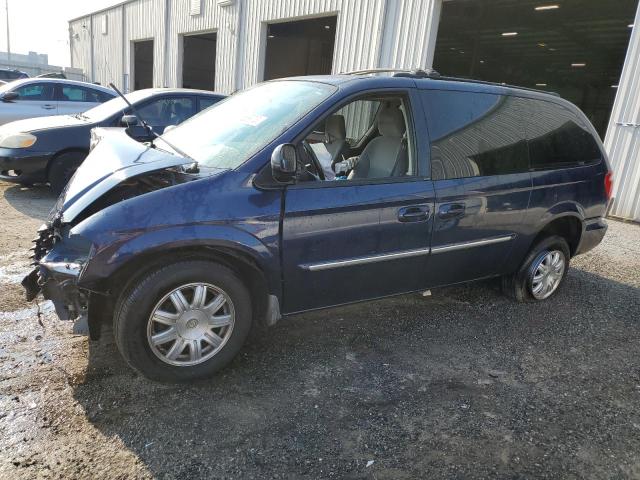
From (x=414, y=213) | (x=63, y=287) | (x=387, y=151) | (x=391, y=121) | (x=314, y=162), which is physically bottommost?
(x=63, y=287)

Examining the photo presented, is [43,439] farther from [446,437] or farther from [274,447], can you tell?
[446,437]

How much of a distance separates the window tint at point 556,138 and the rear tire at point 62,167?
18.1ft

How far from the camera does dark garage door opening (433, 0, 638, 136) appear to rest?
13.8 metres

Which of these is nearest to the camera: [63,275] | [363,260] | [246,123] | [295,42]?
[63,275]

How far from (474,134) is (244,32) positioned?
13.1 metres

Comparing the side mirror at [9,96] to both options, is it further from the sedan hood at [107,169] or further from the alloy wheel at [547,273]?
the alloy wheel at [547,273]

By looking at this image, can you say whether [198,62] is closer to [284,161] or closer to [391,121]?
[391,121]

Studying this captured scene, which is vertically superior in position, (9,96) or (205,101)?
(205,101)

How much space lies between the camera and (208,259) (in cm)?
273

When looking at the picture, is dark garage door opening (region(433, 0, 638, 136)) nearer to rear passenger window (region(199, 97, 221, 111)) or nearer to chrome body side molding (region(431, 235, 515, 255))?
rear passenger window (region(199, 97, 221, 111))

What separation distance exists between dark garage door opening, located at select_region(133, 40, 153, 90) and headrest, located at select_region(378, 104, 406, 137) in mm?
22875

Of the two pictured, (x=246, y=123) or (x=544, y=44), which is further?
(x=544, y=44)

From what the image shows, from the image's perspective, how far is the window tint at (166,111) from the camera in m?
6.87

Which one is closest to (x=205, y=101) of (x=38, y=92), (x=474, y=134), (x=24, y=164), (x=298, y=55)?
(x=24, y=164)
